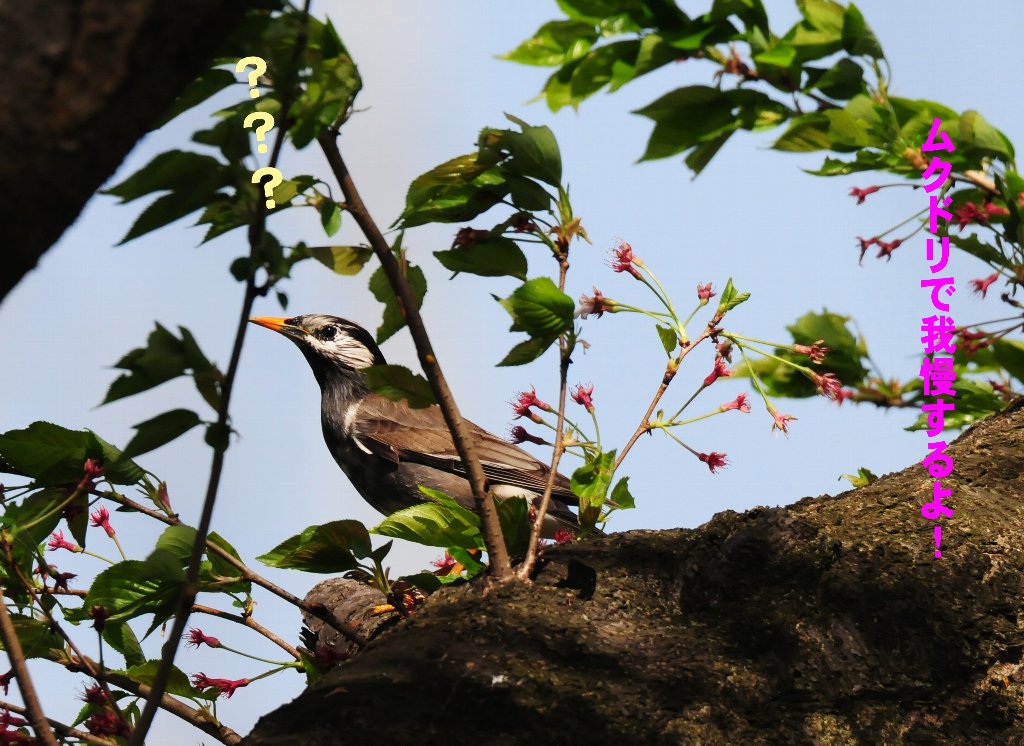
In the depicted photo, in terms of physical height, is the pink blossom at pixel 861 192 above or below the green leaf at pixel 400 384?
above

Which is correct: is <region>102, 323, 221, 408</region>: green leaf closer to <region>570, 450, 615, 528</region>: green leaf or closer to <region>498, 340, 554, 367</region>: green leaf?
<region>498, 340, 554, 367</region>: green leaf

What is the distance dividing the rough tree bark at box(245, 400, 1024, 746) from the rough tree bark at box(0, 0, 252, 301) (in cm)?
136

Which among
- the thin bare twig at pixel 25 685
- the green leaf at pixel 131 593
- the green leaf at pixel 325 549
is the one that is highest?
the green leaf at pixel 325 549

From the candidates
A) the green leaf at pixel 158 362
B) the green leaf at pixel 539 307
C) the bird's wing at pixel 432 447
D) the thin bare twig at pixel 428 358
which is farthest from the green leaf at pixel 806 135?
the bird's wing at pixel 432 447

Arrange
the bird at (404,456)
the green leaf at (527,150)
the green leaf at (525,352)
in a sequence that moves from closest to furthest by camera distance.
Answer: the green leaf at (527,150) < the green leaf at (525,352) < the bird at (404,456)

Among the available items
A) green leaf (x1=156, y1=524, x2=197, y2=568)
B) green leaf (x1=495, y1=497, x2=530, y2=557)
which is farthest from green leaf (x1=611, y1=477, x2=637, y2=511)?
green leaf (x1=156, y1=524, x2=197, y2=568)

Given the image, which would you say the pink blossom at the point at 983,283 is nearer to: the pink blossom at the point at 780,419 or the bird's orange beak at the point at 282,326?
the pink blossom at the point at 780,419

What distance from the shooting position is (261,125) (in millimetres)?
2572

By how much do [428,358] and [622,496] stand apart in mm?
1056

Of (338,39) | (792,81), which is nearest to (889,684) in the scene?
(792,81)

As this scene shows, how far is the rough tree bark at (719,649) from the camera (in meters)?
2.65

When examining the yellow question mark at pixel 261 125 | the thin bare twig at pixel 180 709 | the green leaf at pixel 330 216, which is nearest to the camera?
the yellow question mark at pixel 261 125

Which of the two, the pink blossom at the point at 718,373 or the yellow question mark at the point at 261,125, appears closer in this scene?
the yellow question mark at the point at 261,125

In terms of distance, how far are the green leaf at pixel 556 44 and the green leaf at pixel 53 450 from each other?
1.63m
